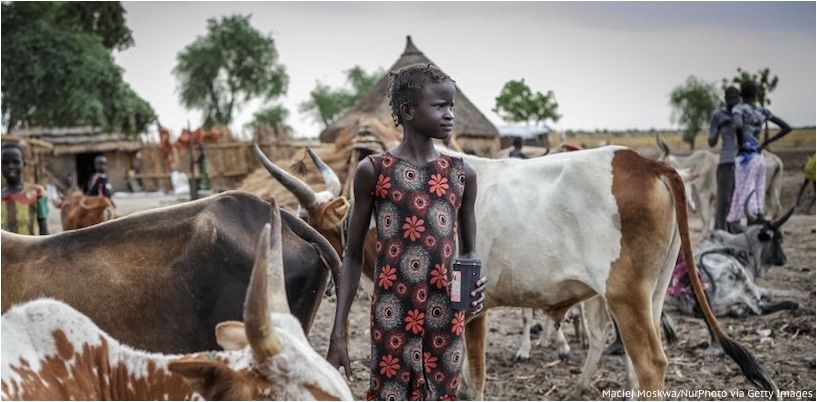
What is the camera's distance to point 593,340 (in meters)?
5.59

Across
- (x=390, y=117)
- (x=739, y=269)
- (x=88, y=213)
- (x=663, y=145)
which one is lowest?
(x=739, y=269)

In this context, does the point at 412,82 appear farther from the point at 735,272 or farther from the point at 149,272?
the point at 735,272

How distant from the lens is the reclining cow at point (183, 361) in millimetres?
1896

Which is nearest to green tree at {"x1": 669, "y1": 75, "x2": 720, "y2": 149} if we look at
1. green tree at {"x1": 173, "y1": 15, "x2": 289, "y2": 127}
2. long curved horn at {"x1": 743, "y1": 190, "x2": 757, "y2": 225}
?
green tree at {"x1": 173, "y1": 15, "x2": 289, "y2": 127}

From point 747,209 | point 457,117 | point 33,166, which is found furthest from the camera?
point 33,166

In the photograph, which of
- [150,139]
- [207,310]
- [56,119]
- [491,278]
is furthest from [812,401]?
[150,139]

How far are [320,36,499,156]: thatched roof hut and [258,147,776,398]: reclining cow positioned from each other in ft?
28.3

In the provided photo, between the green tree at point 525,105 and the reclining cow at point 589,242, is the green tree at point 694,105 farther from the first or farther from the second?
the reclining cow at point 589,242

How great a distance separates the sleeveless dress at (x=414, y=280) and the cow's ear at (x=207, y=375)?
1.06 m

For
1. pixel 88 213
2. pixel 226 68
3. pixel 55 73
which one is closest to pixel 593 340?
pixel 88 213

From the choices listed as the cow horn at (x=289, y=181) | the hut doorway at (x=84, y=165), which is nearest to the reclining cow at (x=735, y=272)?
the cow horn at (x=289, y=181)

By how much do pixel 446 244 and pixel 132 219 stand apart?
1.42 m

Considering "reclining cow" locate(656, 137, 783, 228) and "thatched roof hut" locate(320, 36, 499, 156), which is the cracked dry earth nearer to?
"thatched roof hut" locate(320, 36, 499, 156)

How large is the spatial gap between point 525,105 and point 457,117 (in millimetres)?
29590
